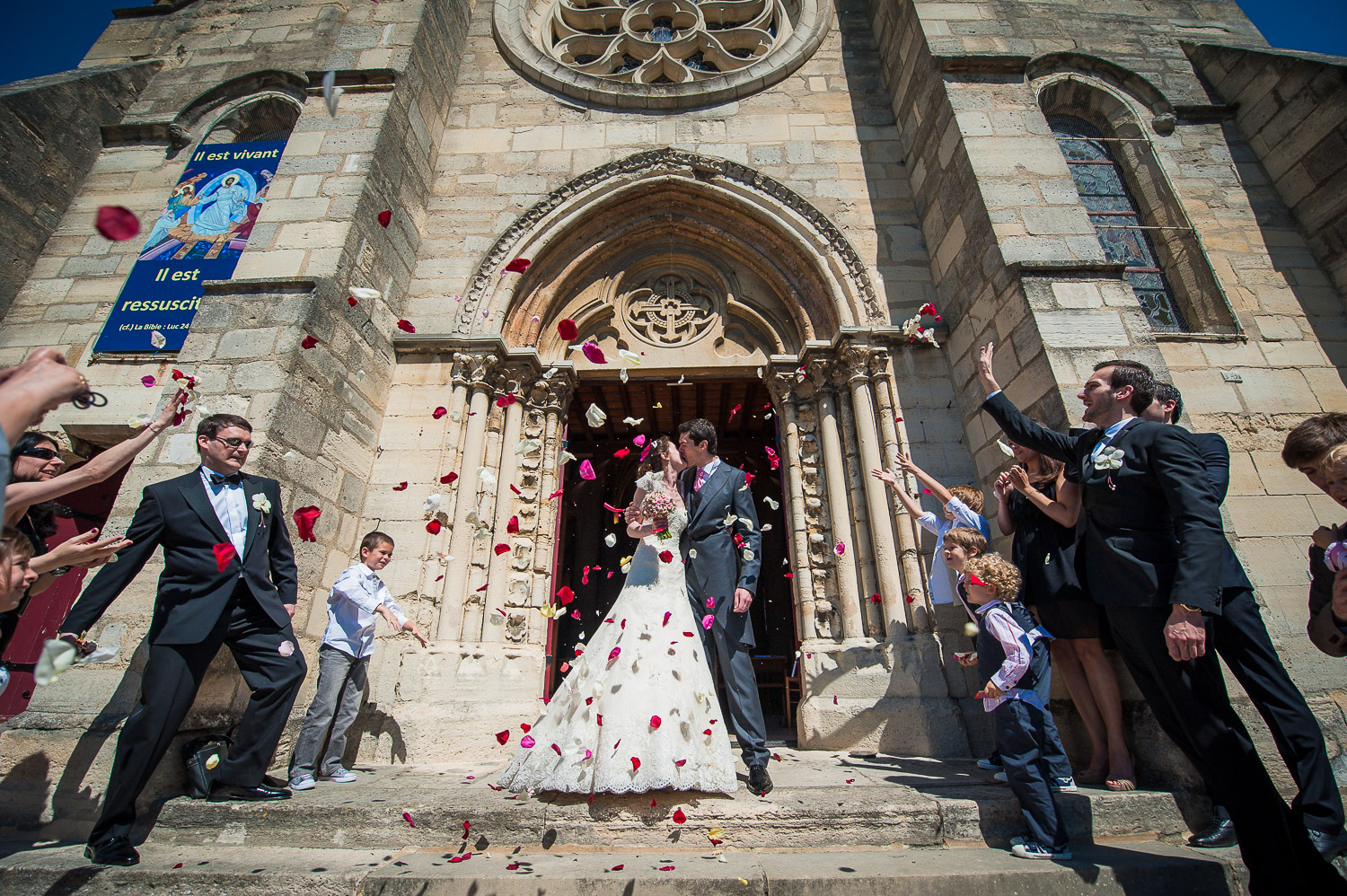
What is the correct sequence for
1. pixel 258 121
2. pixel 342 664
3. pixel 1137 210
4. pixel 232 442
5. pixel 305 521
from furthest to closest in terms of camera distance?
pixel 258 121 → pixel 1137 210 → pixel 305 521 → pixel 342 664 → pixel 232 442

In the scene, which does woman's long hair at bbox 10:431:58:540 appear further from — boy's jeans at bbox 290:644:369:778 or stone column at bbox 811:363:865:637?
stone column at bbox 811:363:865:637

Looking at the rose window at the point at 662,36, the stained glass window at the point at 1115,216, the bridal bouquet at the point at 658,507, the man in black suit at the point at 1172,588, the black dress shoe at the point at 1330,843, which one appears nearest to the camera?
the man in black suit at the point at 1172,588

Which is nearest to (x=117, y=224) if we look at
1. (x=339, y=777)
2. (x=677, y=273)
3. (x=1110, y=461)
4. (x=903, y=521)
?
(x=339, y=777)

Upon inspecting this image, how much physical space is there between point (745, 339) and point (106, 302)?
5.77 m

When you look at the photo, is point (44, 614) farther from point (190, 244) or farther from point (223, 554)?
point (223, 554)

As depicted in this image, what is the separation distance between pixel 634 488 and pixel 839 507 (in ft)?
12.1

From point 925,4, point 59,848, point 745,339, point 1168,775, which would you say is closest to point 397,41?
point 745,339

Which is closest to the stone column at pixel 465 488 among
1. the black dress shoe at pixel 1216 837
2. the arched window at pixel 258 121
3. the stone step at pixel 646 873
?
the stone step at pixel 646 873

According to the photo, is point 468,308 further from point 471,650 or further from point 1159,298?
point 1159,298

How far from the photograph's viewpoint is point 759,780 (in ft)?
8.07

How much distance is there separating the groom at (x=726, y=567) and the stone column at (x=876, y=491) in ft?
5.15

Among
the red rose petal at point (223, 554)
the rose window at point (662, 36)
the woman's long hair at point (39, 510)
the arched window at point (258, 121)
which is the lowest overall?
the red rose petal at point (223, 554)

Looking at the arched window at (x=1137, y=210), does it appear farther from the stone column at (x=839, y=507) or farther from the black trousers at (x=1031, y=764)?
the black trousers at (x=1031, y=764)

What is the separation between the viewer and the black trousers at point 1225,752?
67.3 inches
